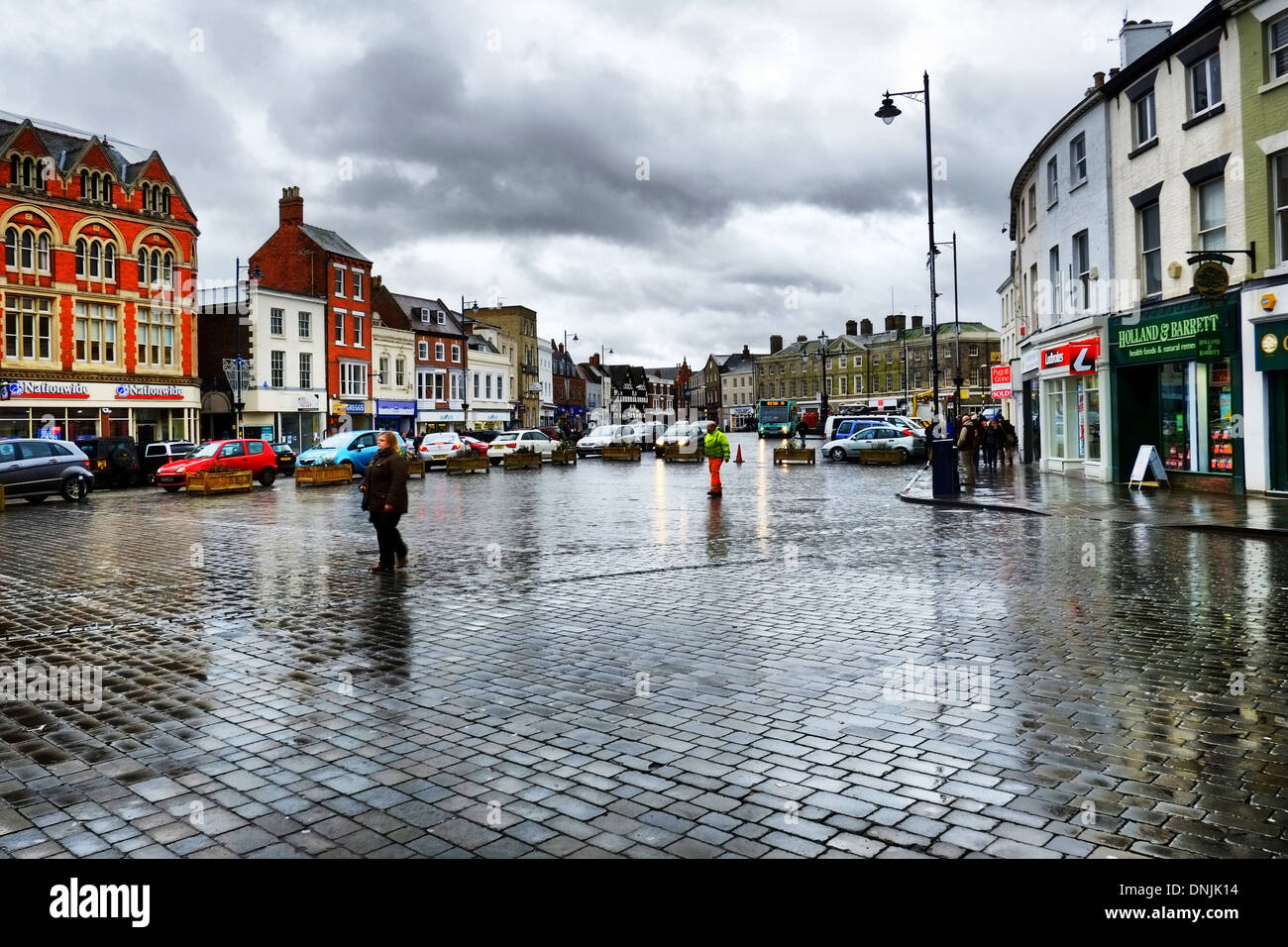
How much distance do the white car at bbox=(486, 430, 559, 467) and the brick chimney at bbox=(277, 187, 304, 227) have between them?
21.4 metres

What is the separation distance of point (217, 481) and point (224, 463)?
8.28 ft

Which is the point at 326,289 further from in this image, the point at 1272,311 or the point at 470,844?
the point at 470,844

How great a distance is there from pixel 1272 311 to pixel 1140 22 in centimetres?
1097

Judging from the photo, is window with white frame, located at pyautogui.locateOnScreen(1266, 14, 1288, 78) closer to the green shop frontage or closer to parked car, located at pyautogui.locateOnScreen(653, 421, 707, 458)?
the green shop frontage

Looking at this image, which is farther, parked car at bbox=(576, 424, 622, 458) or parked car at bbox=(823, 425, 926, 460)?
parked car at bbox=(576, 424, 622, 458)

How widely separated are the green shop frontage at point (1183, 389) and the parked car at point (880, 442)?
16845mm

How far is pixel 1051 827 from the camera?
13.5 ft

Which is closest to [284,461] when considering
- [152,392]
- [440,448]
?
[440,448]

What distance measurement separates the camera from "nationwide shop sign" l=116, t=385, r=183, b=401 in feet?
144

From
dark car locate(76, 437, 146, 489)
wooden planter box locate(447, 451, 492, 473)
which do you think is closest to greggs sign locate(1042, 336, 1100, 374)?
wooden planter box locate(447, 451, 492, 473)

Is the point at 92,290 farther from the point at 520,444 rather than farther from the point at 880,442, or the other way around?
the point at 880,442

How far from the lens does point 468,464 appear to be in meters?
38.2
